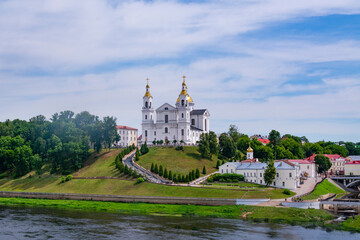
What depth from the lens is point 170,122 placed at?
136000 millimetres

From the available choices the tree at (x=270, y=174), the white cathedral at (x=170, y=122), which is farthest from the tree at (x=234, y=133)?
the tree at (x=270, y=174)

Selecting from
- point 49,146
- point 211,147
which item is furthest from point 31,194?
point 211,147

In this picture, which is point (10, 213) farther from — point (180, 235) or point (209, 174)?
point (209, 174)

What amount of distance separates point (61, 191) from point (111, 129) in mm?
31111

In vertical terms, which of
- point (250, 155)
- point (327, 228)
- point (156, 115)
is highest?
point (156, 115)

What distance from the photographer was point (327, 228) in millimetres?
60688

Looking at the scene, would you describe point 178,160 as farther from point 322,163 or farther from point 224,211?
point 224,211

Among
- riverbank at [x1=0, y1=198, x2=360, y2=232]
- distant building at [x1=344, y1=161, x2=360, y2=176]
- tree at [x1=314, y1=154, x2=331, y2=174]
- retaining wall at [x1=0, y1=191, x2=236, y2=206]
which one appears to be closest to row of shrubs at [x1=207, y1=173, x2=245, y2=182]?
retaining wall at [x1=0, y1=191, x2=236, y2=206]

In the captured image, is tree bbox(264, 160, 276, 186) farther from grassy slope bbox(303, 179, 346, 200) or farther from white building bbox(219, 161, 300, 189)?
grassy slope bbox(303, 179, 346, 200)

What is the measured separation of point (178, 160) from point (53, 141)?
3428cm

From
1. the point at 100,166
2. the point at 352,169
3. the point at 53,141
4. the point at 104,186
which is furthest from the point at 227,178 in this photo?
the point at 352,169

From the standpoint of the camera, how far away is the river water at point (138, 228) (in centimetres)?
5509

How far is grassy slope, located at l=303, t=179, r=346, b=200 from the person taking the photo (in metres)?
84.8

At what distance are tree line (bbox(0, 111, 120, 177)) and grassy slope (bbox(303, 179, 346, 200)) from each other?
2291 inches
